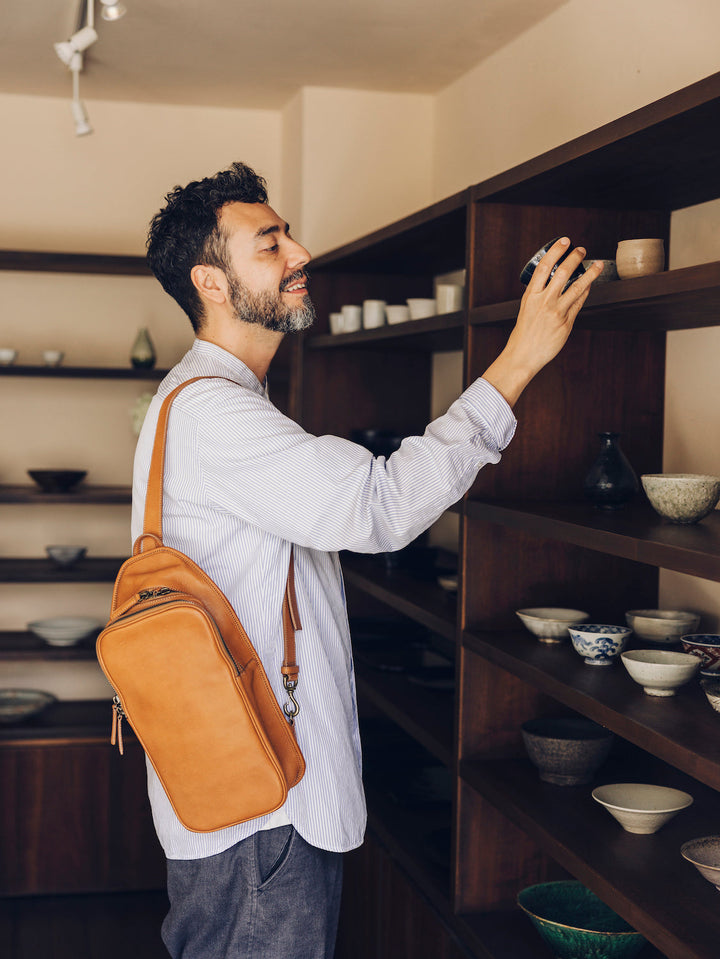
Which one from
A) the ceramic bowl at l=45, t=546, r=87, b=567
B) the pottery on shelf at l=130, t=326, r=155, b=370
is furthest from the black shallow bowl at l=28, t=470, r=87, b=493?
the pottery on shelf at l=130, t=326, r=155, b=370

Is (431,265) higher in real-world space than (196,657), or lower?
higher

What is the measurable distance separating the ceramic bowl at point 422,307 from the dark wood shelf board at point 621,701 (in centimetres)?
85

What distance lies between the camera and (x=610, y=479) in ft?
5.77

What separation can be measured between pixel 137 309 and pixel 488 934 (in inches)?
101

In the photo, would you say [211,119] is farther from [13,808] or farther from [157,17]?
[13,808]

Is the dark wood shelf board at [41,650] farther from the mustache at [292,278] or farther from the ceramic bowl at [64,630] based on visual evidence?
the mustache at [292,278]

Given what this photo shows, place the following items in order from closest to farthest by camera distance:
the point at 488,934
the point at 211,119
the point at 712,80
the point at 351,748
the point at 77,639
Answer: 1. the point at 712,80
2. the point at 351,748
3. the point at 488,934
4. the point at 77,639
5. the point at 211,119

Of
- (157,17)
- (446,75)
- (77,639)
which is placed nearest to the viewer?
(157,17)

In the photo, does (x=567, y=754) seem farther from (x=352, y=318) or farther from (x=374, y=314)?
(x=352, y=318)

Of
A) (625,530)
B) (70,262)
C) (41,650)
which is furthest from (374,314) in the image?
(41,650)

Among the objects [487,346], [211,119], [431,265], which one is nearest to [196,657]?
[487,346]

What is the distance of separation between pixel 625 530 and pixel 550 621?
390mm

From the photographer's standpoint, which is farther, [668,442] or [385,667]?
[385,667]

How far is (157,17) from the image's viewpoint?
8.95 feet
